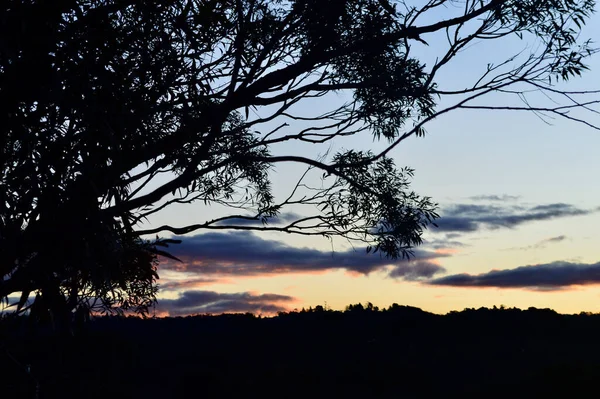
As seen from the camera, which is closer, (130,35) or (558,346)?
(130,35)

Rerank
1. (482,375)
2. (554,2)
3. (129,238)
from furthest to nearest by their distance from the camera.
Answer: (482,375)
(554,2)
(129,238)

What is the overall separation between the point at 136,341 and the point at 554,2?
1247 cm

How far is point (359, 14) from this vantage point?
1043 centimetres

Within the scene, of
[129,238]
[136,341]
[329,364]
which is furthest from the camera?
[136,341]

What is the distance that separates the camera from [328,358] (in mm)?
15180

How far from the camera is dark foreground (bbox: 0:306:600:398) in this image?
1334 cm

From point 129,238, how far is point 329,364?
251 inches

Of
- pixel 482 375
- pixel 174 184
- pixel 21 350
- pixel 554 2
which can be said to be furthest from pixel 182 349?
pixel 554 2

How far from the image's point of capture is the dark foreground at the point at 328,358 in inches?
525

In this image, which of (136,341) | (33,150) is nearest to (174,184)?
(33,150)

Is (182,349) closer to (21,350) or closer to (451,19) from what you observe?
(21,350)

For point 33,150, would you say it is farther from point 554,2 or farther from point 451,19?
point 554,2

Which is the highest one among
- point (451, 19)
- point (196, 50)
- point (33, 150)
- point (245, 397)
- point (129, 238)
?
point (451, 19)

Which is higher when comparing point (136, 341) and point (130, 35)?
point (130, 35)
